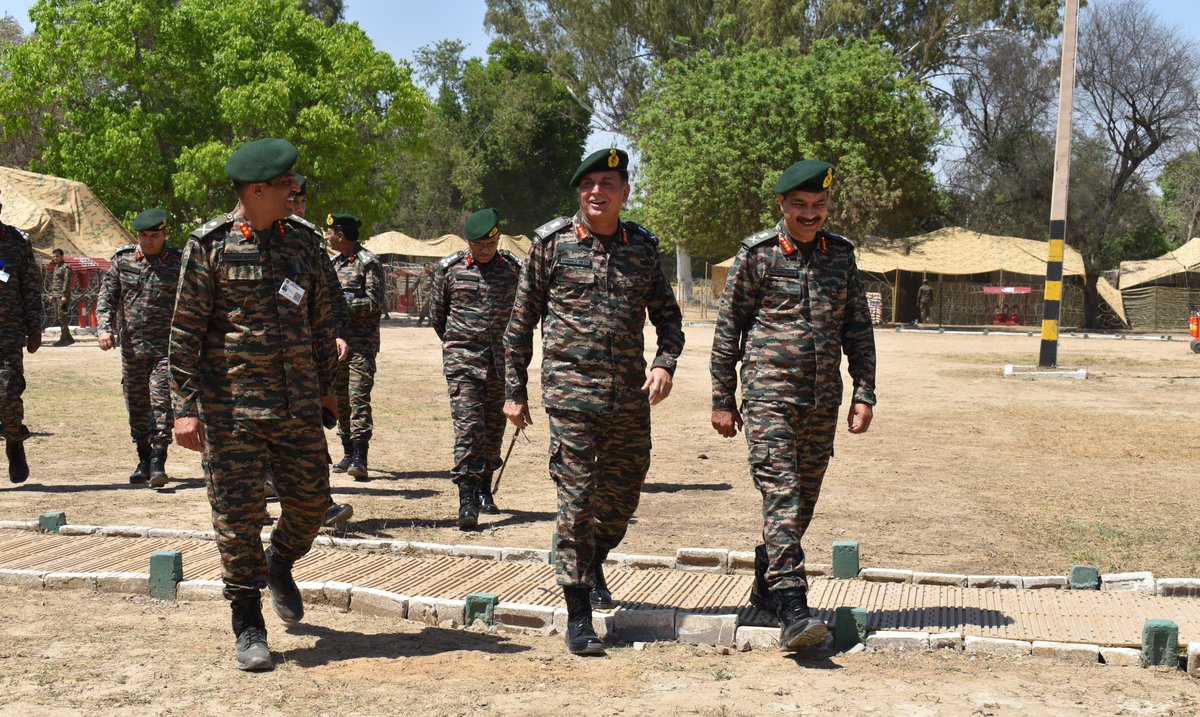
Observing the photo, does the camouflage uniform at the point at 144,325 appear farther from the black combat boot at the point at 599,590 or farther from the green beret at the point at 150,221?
the black combat boot at the point at 599,590

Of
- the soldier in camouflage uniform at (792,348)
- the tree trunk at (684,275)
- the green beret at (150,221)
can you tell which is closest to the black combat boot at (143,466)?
the green beret at (150,221)

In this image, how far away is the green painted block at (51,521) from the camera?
8086mm

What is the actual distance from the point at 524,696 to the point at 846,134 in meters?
41.6

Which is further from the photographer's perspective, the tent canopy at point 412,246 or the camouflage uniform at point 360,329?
the tent canopy at point 412,246

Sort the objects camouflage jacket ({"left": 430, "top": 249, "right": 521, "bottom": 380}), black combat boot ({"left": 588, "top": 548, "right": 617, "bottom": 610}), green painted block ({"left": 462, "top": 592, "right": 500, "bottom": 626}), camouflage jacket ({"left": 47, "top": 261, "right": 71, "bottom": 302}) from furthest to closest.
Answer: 1. camouflage jacket ({"left": 47, "top": 261, "right": 71, "bottom": 302})
2. camouflage jacket ({"left": 430, "top": 249, "right": 521, "bottom": 380})
3. black combat boot ({"left": 588, "top": 548, "right": 617, "bottom": 610})
4. green painted block ({"left": 462, "top": 592, "right": 500, "bottom": 626})

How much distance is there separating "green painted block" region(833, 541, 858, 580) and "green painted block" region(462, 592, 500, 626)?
6.63 feet

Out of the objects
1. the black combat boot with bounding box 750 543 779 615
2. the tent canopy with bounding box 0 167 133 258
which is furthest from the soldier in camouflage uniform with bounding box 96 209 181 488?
the tent canopy with bounding box 0 167 133 258

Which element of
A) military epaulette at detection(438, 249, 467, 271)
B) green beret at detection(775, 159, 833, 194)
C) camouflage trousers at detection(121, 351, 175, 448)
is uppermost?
green beret at detection(775, 159, 833, 194)

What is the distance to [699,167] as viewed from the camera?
44719mm

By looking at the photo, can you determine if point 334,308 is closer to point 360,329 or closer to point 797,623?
point 360,329

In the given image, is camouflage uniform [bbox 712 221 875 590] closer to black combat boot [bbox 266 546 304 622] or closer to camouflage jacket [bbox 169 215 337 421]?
camouflage jacket [bbox 169 215 337 421]

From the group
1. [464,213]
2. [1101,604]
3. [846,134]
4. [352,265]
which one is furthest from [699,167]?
[1101,604]

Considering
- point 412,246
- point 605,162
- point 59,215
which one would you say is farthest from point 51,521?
point 412,246

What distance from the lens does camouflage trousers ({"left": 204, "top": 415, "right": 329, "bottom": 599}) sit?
17.8 ft
